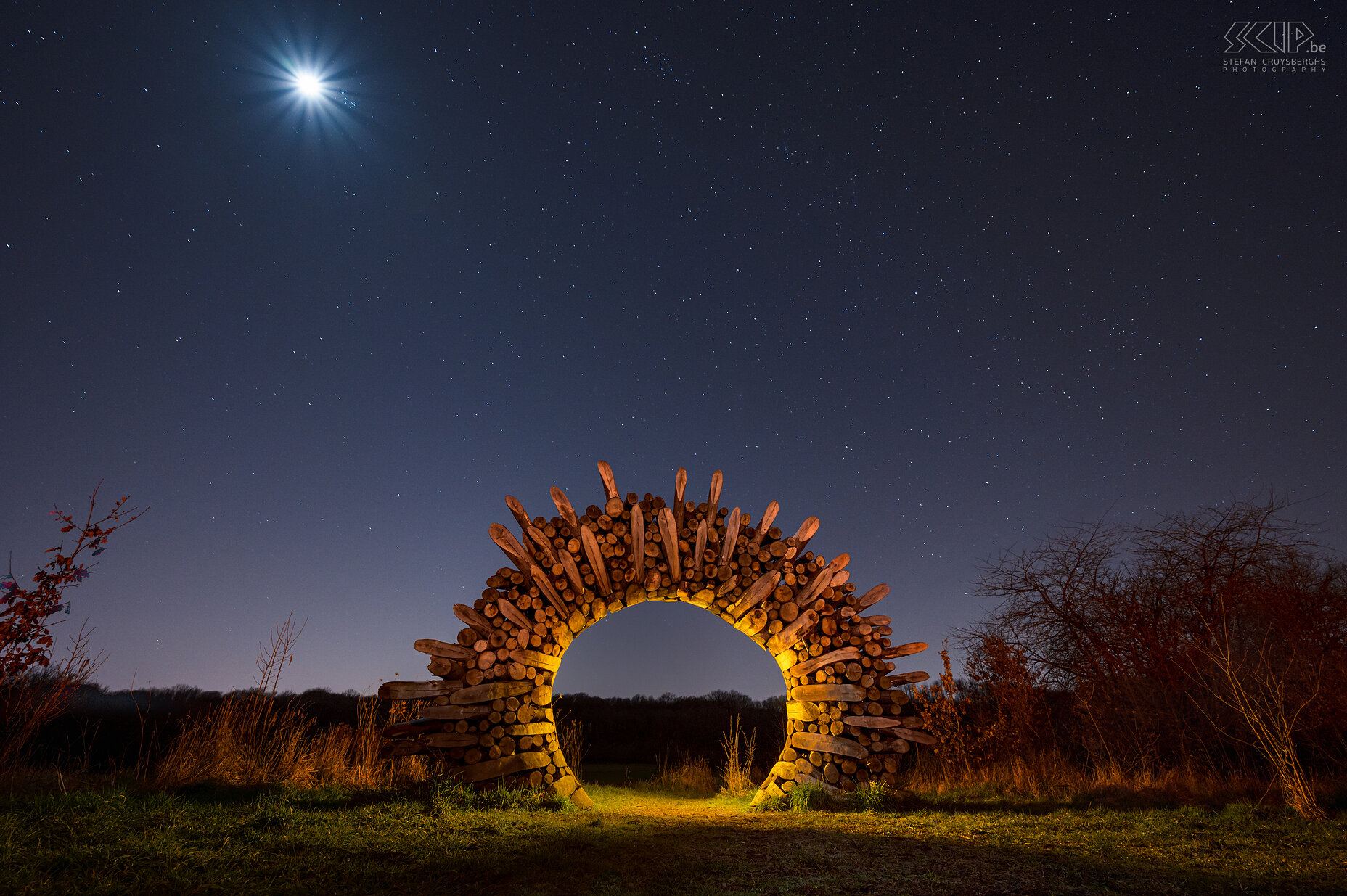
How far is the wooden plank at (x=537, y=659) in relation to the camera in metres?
7.24

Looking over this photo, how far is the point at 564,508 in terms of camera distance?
25.5ft

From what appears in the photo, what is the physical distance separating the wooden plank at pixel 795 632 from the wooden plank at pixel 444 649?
10.8 feet

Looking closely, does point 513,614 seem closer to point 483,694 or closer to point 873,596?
point 483,694

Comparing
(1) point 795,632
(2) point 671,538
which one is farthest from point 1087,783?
(2) point 671,538

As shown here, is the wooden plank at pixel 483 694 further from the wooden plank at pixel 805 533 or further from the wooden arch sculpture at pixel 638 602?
the wooden plank at pixel 805 533

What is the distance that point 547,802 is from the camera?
6668 millimetres

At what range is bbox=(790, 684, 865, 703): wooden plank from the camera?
25.3 feet

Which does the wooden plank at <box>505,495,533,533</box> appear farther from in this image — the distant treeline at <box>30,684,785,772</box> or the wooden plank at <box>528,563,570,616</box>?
the distant treeline at <box>30,684,785,772</box>

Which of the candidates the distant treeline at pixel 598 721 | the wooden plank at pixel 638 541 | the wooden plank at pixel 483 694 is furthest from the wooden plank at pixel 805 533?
the distant treeline at pixel 598 721

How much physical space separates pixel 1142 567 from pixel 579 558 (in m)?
8.47

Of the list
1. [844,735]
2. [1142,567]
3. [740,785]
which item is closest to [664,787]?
[740,785]

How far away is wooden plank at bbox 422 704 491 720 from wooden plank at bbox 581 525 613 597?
1.65m

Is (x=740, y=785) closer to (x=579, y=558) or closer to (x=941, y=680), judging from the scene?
(x=941, y=680)

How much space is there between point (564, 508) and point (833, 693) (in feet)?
11.7
